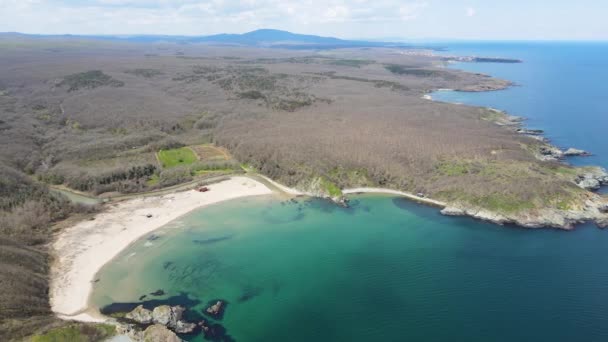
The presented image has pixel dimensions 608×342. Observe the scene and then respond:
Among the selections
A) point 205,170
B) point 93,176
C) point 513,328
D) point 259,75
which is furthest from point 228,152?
point 259,75

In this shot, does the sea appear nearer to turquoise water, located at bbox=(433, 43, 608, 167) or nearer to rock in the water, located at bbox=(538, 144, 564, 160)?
rock in the water, located at bbox=(538, 144, 564, 160)

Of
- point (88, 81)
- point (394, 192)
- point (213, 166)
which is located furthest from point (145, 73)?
point (394, 192)

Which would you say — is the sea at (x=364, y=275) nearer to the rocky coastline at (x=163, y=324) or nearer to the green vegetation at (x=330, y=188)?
the rocky coastline at (x=163, y=324)

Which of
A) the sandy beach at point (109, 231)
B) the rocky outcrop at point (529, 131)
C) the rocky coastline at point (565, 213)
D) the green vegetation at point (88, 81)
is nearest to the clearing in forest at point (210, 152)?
the sandy beach at point (109, 231)

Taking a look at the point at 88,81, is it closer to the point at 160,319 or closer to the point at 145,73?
the point at 145,73

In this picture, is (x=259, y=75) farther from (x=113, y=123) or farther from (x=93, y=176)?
(x=93, y=176)

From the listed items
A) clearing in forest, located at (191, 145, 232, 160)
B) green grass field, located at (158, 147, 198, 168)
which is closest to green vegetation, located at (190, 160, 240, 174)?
green grass field, located at (158, 147, 198, 168)
